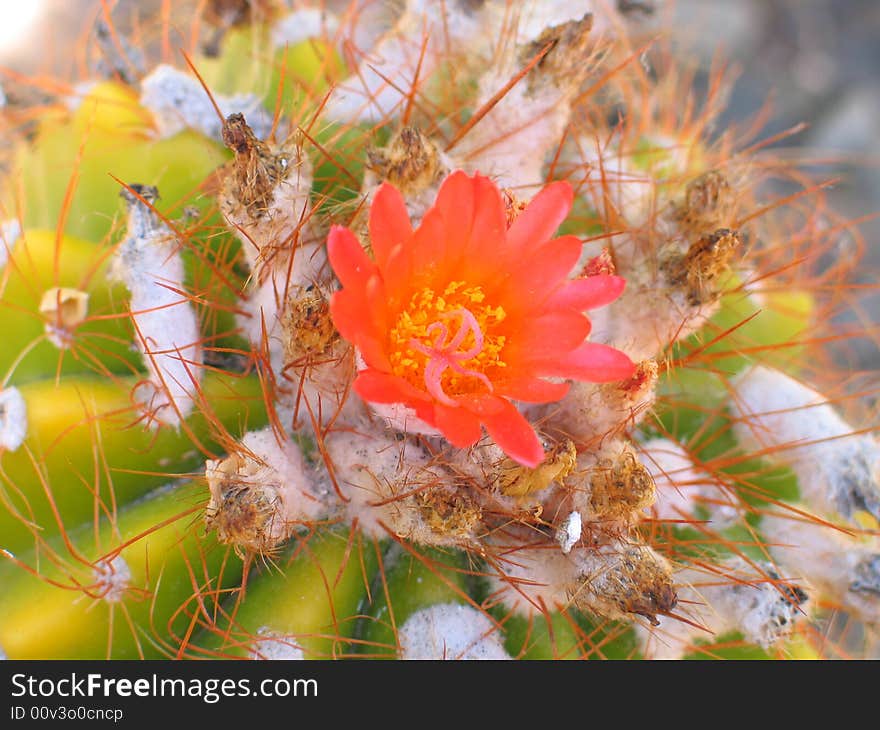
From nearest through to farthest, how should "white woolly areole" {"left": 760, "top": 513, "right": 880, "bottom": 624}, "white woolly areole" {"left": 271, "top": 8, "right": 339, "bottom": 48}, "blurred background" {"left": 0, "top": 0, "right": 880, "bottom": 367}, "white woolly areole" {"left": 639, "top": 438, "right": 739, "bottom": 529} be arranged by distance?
"white woolly areole" {"left": 639, "top": 438, "right": 739, "bottom": 529}
"white woolly areole" {"left": 760, "top": 513, "right": 880, "bottom": 624}
"white woolly areole" {"left": 271, "top": 8, "right": 339, "bottom": 48}
"blurred background" {"left": 0, "top": 0, "right": 880, "bottom": 367}

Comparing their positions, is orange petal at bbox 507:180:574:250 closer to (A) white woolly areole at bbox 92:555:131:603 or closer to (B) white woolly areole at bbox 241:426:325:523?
(B) white woolly areole at bbox 241:426:325:523

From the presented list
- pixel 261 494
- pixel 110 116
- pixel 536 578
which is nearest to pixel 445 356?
pixel 261 494

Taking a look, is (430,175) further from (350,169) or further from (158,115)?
(158,115)

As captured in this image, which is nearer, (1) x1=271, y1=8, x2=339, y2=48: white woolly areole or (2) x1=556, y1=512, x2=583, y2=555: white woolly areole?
(2) x1=556, y1=512, x2=583, y2=555: white woolly areole

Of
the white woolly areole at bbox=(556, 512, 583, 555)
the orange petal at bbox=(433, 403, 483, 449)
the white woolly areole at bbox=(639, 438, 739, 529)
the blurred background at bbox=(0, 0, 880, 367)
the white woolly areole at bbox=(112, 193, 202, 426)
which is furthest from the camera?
the blurred background at bbox=(0, 0, 880, 367)

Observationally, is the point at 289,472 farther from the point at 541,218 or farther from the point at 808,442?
the point at 808,442

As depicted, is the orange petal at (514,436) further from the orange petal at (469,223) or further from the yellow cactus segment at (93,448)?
the yellow cactus segment at (93,448)

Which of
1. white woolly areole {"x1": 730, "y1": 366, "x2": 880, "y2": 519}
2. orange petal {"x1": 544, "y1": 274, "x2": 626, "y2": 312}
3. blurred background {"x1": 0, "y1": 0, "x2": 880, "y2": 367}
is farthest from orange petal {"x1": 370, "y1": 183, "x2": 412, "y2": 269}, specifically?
blurred background {"x1": 0, "y1": 0, "x2": 880, "y2": 367}
